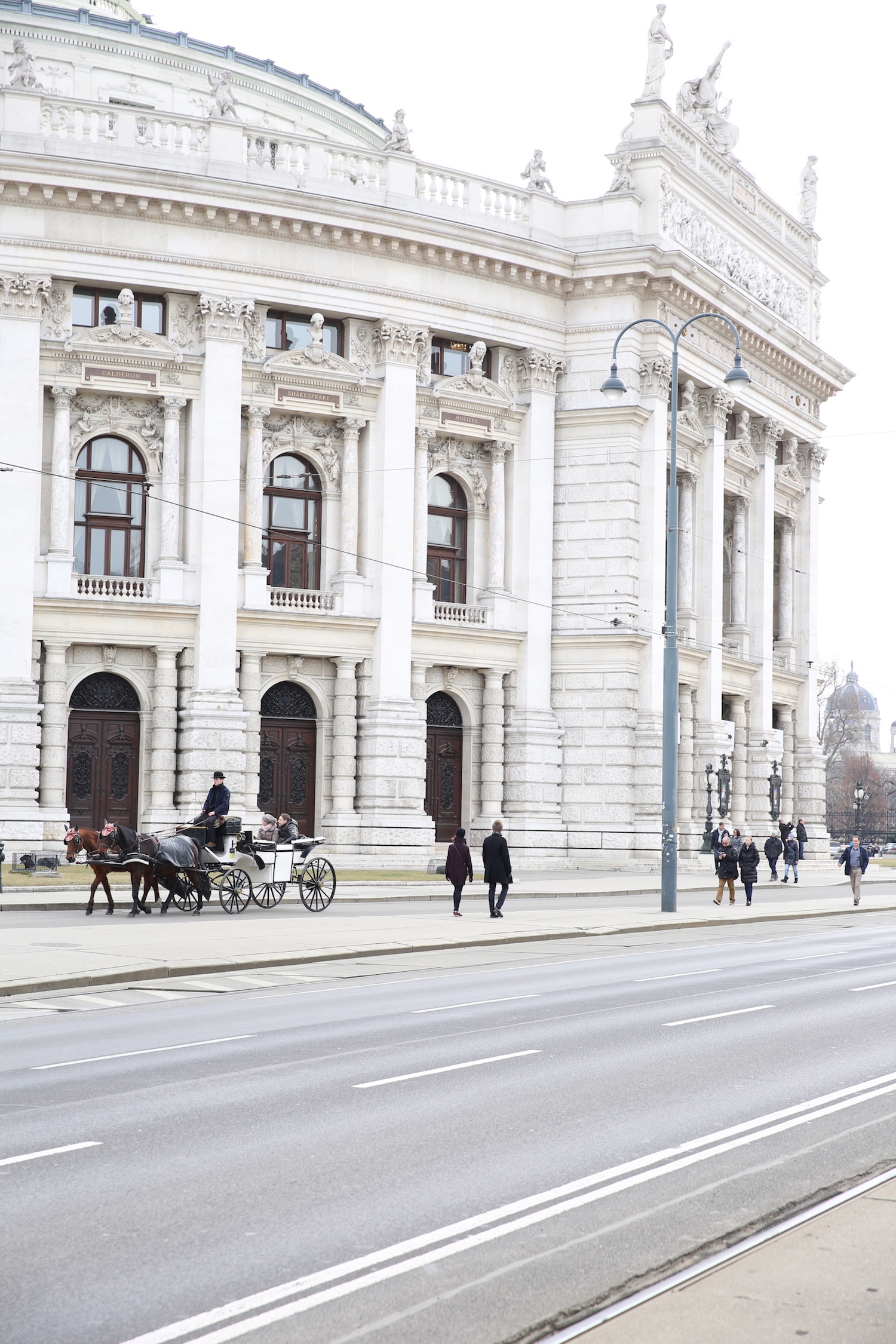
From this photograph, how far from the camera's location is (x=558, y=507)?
50.8 m

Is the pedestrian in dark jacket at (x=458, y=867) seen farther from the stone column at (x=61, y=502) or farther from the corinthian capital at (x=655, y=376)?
the corinthian capital at (x=655, y=376)

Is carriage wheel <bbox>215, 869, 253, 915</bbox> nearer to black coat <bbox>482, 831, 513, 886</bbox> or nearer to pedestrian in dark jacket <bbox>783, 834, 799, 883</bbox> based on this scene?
black coat <bbox>482, 831, 513, 886</bbox>

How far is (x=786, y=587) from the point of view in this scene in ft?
211

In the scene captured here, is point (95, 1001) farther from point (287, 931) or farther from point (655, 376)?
point (655, 376)

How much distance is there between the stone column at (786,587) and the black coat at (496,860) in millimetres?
36383

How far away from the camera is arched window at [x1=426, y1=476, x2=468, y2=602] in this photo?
49.9 meters

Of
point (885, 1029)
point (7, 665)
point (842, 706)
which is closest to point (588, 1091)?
point (885, 1029)

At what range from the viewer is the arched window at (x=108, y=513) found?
147 feet

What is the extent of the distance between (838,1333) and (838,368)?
207 feet

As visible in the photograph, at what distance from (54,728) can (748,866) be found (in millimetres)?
18791

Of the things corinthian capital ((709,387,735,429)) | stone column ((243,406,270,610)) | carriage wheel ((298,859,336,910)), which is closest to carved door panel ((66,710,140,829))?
stone column ((243,406,270,610))

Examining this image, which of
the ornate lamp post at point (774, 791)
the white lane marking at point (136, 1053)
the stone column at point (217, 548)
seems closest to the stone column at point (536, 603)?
the stone column at point (217, 548)

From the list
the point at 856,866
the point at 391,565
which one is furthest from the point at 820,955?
the point at 391,565

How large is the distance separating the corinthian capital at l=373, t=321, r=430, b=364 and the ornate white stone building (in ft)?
0.39
